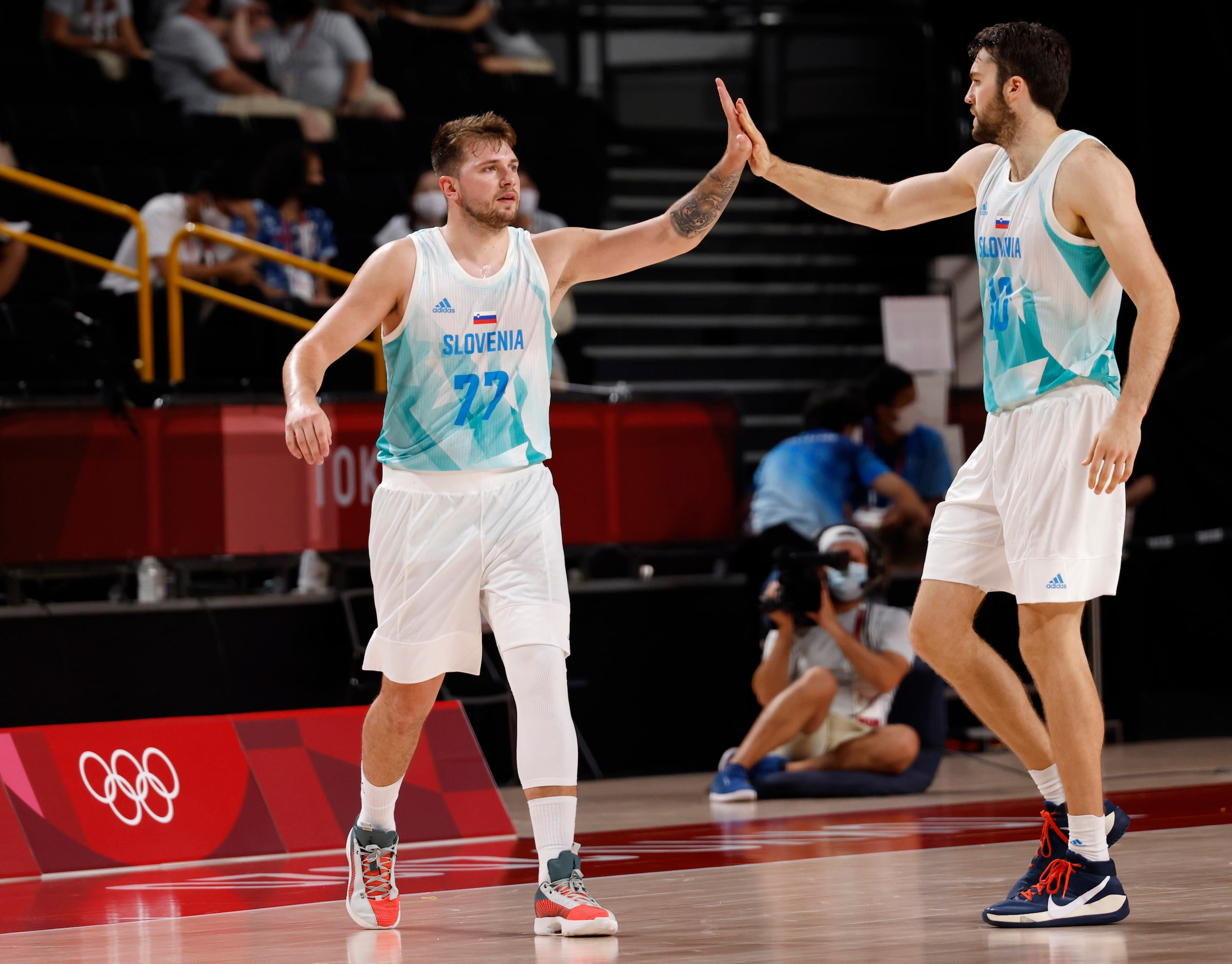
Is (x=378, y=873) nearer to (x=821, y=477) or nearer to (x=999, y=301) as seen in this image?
(x=999, y=301)

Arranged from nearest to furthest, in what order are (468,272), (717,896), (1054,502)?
(1054,502) < (468,272) < (717,896)

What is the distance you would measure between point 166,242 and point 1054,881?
724 centimetres

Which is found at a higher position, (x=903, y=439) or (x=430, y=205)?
(x=430, y=205)

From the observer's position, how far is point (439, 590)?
4.79 meters

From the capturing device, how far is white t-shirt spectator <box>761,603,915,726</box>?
8.33 m

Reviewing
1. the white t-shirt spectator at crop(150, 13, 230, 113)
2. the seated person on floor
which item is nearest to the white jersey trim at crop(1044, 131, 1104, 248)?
the seated person on floor

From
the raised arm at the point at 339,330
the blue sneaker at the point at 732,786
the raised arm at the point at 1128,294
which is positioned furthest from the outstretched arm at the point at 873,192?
the blue sneaker at the point at 732,786

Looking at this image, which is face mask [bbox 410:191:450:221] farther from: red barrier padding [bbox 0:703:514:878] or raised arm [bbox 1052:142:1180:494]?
raised arm [bbox 1052:142:1180:494]

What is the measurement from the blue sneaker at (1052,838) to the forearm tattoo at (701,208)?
5.76 feet

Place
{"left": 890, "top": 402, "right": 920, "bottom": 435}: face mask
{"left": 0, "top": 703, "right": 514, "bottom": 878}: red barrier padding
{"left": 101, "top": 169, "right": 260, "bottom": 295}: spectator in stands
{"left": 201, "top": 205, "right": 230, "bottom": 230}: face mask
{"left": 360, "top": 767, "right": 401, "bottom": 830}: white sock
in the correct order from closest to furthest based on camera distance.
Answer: {"left": 360, "top": 767, "right": 401, "bottom": 830}: white sock < {"left": 0, "top": 703, "right": 514, "bottom": 878}: red barrier padding < {"left": 890, "top": 402, "right": 920, "bottom": 435}: face mask < {"left": 101, "top": 169, "right": 260, "bottom": 295}: spectator in stands < {"left": 201, "top": 205, "right": 230, "bottom": 230}: face mask

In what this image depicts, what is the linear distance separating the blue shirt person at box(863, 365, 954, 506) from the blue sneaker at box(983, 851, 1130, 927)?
530 cm

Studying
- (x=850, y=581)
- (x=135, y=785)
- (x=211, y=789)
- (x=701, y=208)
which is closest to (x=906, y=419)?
(x=850, y=581)

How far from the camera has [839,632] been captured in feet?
26.9

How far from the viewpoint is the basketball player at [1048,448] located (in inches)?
178
